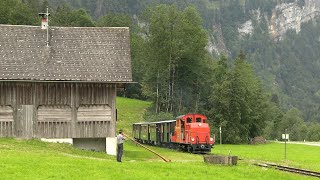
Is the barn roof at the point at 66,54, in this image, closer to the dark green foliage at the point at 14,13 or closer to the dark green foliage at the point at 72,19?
the dark green foliage at the point at 14,13

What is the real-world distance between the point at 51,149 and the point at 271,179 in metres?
15.5

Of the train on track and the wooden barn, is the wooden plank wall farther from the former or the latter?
the train on track

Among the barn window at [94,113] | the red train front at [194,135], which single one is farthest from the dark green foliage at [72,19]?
the barn window at [94,113]

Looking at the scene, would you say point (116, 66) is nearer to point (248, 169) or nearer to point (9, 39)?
point (9, 39)

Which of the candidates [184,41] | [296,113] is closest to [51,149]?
[184,41]

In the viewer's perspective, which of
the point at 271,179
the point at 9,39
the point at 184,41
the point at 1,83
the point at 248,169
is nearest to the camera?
the point at 271,179

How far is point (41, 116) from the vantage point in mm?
37531

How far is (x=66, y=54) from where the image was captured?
38906mm

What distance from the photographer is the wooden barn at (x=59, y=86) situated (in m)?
37.0

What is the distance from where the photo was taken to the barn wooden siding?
122 ft

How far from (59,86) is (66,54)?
258cm

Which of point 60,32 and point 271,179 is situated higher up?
point 60,32

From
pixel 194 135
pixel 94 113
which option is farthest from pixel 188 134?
pixel 94 113

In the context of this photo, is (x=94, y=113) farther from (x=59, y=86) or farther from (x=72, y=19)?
(x=72, y=19)
